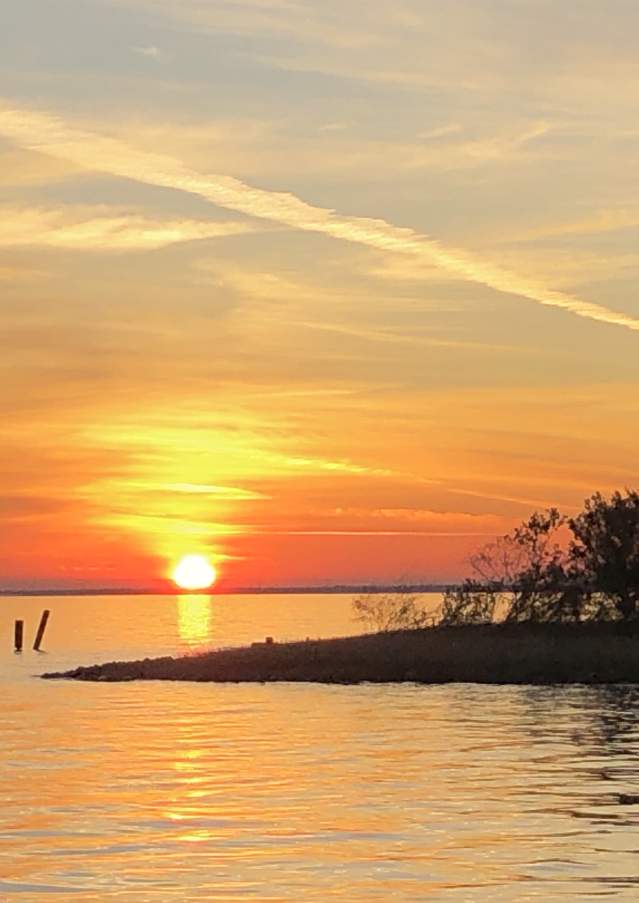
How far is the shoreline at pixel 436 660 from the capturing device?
206ft

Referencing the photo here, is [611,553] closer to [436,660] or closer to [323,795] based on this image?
[436,660]

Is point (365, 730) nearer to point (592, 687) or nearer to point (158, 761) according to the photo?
point (158, 761)

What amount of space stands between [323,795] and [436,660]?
31724 millimetres

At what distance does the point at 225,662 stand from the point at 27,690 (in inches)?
308

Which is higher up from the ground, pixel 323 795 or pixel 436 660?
pixel 436 660

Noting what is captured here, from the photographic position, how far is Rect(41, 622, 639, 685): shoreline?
62.9 m

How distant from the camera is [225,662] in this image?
225ft

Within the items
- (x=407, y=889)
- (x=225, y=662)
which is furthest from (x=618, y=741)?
(x=225, y=662)

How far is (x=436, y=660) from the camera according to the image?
213 ft

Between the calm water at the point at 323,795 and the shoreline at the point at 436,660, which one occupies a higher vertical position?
the shoreline at the point at 436,660

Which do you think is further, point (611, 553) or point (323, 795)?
point (611, 553)

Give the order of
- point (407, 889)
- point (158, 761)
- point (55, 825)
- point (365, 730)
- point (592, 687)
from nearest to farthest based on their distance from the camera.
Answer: point (407, 889), point (55, 825), point (158, 761), point (365, 730), point (592, 687)

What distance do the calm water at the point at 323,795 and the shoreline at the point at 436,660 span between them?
2926mm

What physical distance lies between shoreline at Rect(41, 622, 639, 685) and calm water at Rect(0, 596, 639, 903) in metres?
2.93
